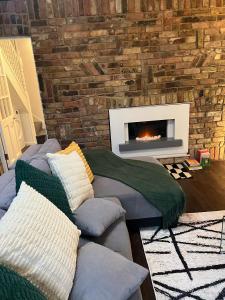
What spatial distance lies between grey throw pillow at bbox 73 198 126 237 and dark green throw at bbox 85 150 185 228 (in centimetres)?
46

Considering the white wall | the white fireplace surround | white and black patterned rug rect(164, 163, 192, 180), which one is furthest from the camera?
the white wall

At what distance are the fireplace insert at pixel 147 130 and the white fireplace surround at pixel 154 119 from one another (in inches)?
4.4

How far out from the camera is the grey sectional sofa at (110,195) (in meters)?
1.43

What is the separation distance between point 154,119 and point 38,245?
2.85 metres

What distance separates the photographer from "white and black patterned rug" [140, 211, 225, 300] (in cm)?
159

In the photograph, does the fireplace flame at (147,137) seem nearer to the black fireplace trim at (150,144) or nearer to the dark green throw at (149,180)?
the black fireplace trim at (150,144)

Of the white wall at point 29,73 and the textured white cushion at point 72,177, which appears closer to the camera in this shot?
the textured white cushion at point 72,177

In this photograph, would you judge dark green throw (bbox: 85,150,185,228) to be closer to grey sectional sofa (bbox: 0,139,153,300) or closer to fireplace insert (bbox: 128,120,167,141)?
grey sectional sofa (bbox: 0,139,153,300)

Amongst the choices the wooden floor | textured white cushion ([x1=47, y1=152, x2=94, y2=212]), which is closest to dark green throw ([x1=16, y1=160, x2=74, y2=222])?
textured white cushion ([x1=47, y1=152, x2=94, y2=212])

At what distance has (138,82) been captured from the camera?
340 cm

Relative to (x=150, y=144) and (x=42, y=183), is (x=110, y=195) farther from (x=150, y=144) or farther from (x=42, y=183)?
(x=150, y=144)

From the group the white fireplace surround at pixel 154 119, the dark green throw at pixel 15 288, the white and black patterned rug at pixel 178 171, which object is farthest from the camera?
the white fireplace surround at pixel 154 119

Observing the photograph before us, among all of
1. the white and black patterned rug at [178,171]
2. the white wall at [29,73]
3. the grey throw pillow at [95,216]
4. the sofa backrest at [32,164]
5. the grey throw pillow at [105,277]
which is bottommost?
the white and black patterned rug at [178,171]

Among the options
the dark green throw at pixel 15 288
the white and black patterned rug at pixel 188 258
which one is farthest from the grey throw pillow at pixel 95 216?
the dark green throw at pixel 15 288
